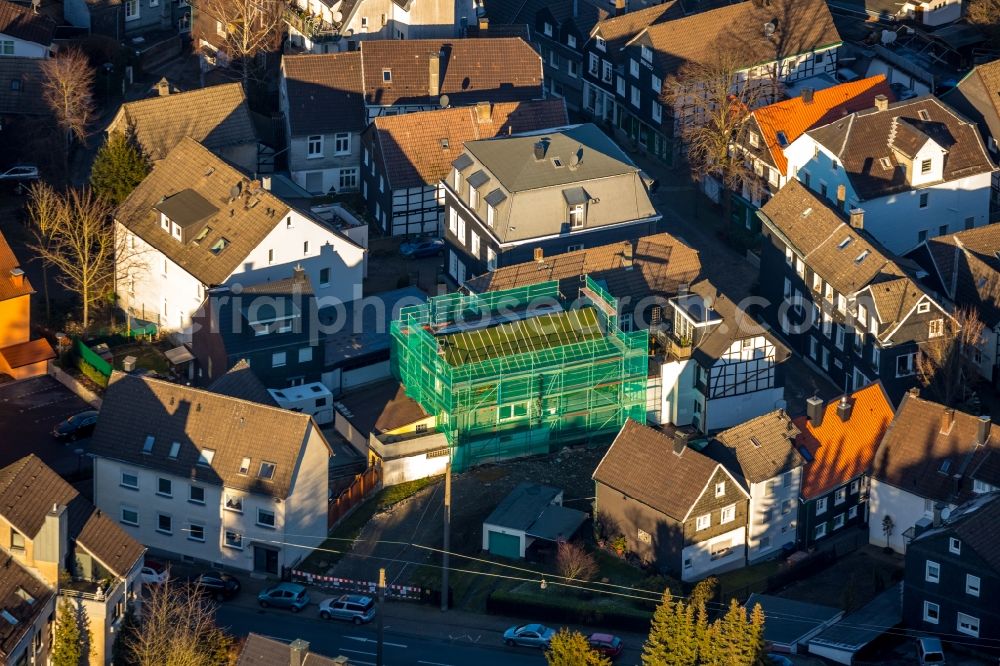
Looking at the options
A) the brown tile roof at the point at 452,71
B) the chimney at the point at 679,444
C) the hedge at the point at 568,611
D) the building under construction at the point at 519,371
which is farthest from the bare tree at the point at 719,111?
the hedge at the point at 568,611

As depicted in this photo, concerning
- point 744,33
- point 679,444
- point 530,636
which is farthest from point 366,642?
point 744,33

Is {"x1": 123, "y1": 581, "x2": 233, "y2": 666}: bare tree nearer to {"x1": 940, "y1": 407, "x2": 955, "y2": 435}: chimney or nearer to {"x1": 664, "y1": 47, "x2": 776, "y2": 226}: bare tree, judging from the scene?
{"x1": 940, "y1": 407, "x2": 955, "y2": 435}: chimney

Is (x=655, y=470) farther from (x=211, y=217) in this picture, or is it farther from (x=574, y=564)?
(x=211, y=217)

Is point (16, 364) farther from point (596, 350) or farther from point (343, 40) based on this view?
point (343, 40)

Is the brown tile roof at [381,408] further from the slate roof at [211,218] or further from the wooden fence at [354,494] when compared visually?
the slate roof at [211,218]

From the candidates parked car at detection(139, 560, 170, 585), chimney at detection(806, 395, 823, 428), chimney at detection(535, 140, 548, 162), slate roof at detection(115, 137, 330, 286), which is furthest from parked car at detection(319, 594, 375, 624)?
chimney at detection(535, 140, 548, 162)

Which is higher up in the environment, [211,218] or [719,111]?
[719,111]
